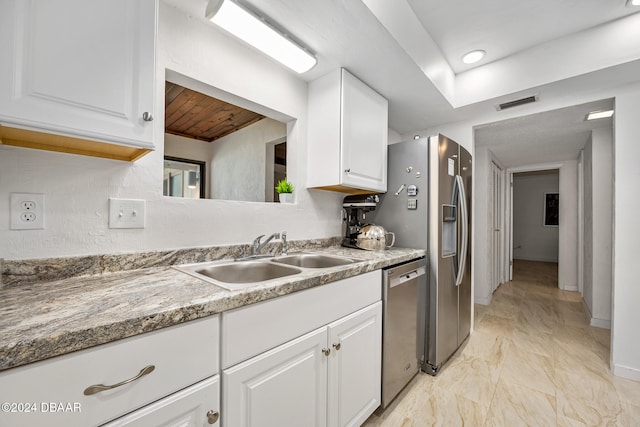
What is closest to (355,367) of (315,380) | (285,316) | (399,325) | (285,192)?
(315,380)

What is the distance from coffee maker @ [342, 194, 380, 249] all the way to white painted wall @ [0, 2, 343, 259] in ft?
1.10

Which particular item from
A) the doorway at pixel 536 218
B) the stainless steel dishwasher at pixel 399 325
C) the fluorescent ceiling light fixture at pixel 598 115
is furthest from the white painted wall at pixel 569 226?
the stainless steel dishwasher at pixel 399 325

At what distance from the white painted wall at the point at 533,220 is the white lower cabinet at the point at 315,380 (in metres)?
7.25

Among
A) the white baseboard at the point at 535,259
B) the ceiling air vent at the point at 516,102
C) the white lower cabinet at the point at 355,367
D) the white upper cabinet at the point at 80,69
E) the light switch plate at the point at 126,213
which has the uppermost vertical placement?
the ceiling air vent at the point at 516,102

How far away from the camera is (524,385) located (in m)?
1.81

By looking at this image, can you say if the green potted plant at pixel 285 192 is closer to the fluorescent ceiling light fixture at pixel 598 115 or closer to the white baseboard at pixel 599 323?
the fluorescent ceiling light fixture at pixel 598 115

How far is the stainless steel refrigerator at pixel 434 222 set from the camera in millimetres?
1932

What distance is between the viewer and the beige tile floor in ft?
4.97

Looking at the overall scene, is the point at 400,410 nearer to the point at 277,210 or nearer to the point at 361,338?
the point at 361,338

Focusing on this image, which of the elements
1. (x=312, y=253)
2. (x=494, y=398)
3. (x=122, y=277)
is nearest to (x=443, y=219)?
(x=312, y=253)

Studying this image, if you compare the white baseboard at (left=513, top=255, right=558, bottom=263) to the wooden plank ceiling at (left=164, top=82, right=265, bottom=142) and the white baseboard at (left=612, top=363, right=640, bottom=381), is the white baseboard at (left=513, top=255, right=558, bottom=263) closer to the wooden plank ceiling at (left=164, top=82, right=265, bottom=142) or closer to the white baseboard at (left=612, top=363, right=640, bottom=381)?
the white baseboard at (left=612, top=363, right=640, bottom=381)

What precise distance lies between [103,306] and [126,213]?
58cm

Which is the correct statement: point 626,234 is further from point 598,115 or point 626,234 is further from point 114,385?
point 114,385

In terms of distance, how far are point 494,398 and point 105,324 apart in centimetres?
214
